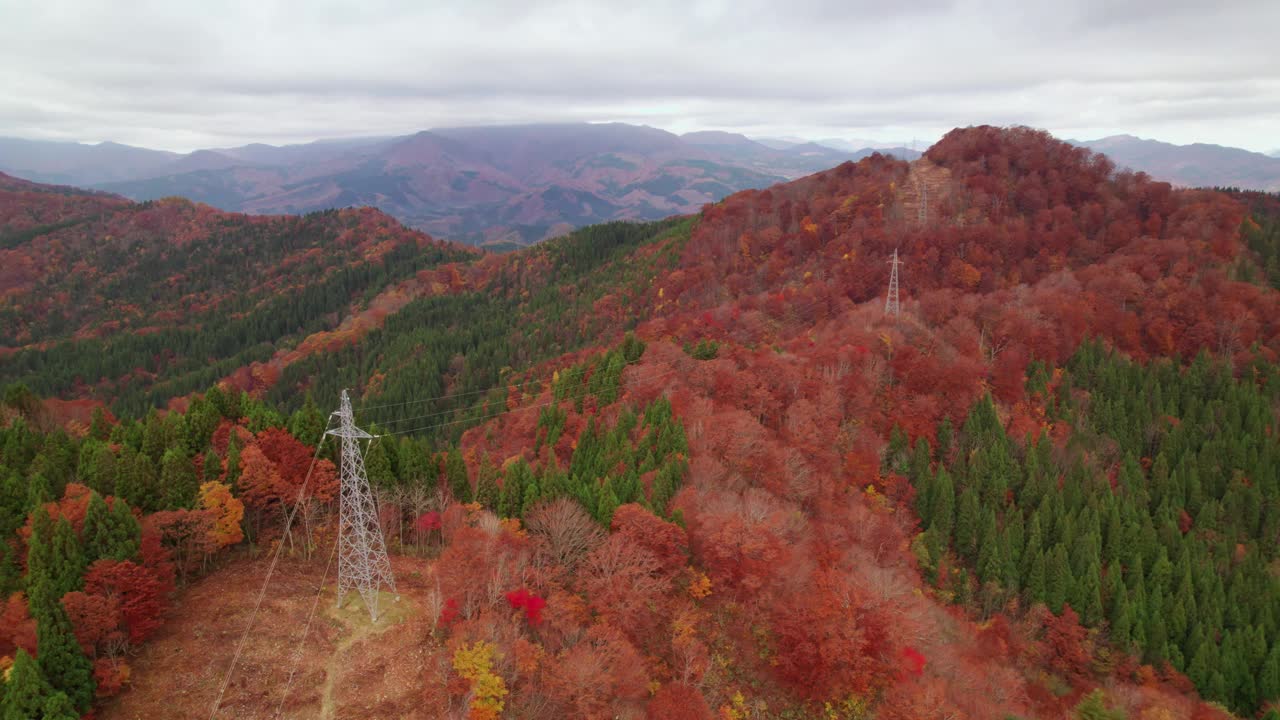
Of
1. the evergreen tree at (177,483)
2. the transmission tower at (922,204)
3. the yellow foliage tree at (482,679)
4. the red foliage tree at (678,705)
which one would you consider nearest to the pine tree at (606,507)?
the red foliage tree at (678,705)

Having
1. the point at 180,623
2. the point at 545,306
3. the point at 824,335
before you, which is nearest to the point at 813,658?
the point at 180,623

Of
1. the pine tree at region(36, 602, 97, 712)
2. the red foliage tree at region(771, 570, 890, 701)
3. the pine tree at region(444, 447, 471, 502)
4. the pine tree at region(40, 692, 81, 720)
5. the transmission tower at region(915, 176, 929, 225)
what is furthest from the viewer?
the transmission tower at region(915, 176, 929, 225)

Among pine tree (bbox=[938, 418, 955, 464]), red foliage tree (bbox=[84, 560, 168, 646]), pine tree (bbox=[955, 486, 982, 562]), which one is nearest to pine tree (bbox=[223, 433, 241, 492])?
red foliage tree (bbox=[84, 560, 168, 646])

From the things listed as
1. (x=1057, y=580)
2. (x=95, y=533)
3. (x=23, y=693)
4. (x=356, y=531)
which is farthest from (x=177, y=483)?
(x=1057, y=580)

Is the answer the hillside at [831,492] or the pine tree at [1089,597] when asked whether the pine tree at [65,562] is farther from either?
the pine tree at [1089,597]

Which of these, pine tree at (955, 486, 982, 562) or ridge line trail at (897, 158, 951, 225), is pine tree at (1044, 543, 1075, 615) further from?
ridge line trail at (897, 158, 951, 225)
